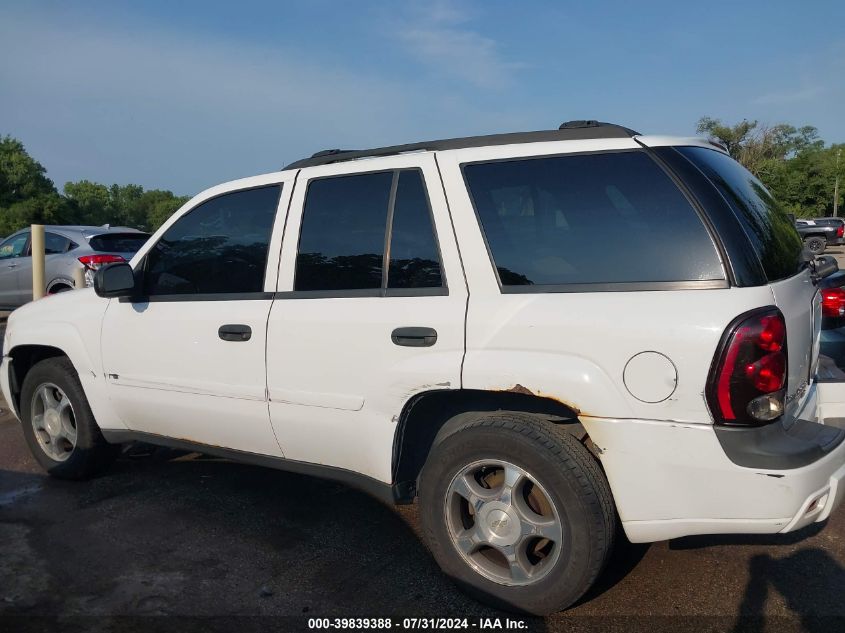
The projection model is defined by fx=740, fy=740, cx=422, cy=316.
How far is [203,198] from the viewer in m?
4.02

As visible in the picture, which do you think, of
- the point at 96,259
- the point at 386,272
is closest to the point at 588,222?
the point at 386,272

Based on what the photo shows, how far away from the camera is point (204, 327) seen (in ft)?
12.2

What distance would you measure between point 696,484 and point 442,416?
3.60 feet

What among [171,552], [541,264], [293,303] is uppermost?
[541,264]

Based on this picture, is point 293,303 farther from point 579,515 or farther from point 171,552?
point 579,515

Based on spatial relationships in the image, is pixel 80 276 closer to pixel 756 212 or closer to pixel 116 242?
pixel 116 242

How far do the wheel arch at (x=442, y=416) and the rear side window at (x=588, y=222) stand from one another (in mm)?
472

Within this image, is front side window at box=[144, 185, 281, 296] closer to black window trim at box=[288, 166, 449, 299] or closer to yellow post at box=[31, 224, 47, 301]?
black window trim at box=[288, 166, 449, 299]

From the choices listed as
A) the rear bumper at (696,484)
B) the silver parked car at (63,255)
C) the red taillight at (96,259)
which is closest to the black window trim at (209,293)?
the rear bumper at (696,484)

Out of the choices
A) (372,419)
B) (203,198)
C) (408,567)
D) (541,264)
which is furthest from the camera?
(203,198)

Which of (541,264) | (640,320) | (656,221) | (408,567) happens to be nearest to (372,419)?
(408,567)

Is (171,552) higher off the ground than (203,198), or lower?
lower

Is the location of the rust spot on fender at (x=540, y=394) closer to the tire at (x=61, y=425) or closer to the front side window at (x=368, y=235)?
the front side window at (x=368, y=235)

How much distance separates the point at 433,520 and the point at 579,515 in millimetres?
645
